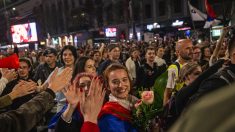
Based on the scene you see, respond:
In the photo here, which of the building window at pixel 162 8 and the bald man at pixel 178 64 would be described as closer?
the bald man at pixel 178 64

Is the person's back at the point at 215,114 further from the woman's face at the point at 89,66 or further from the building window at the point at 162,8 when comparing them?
the building window at the point at 162,8

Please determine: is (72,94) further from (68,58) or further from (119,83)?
(68,58)

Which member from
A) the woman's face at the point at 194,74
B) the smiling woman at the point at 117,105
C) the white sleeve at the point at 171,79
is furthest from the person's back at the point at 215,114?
the white sleeve at the point at 171,79

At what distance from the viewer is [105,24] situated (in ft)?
172

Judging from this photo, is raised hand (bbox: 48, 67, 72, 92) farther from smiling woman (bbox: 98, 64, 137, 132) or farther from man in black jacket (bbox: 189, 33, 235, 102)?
man in black jacket (bbox: 189, 33, 235, 102)

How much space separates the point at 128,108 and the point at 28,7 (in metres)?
73.4

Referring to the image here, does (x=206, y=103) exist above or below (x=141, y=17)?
below

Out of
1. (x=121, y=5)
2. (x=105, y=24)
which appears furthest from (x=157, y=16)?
(x=105, y=24)

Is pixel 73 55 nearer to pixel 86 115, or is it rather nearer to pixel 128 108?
pixel 128 108

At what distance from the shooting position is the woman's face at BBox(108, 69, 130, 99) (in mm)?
3086

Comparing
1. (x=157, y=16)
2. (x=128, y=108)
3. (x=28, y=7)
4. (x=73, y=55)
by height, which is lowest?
(x=128, y=108)

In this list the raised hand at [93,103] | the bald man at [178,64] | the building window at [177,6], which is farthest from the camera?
the building window at [177,6]

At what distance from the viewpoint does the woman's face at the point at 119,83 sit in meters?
3.09

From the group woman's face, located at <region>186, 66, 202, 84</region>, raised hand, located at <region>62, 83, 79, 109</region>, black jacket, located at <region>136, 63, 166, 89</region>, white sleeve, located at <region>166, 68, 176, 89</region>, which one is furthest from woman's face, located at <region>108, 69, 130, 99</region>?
black jacket, located at <region>136, 63, 166, 89</region>
